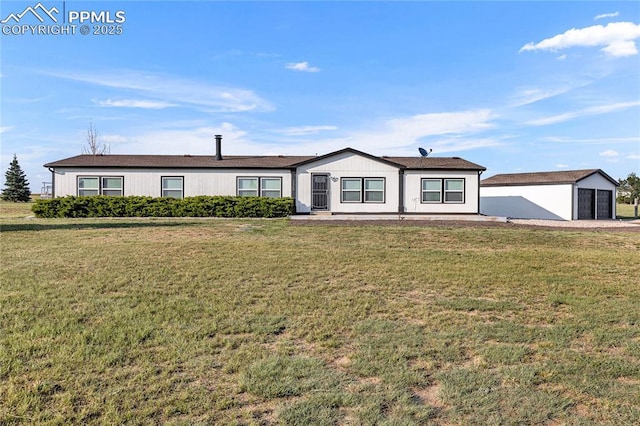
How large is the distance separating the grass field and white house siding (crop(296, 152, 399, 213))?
41.7 ft

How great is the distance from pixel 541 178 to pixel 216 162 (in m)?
19.3

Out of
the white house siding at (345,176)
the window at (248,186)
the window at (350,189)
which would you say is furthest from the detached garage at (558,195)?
the window at (248,186)

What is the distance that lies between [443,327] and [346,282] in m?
2.29

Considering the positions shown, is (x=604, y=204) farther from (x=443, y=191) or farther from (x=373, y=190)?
(x=373, y=190)

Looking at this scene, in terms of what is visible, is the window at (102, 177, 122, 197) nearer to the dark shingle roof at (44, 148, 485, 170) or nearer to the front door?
the dark shingle roof at (44, 148, 485, 170)

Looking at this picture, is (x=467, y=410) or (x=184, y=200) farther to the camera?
(x=184, y=200)

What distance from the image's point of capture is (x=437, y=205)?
2238cm

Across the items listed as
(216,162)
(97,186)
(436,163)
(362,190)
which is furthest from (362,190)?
(97,186)

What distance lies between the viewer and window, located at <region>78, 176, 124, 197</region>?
21.3 meters

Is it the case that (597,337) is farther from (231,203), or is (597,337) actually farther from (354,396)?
(231,203)

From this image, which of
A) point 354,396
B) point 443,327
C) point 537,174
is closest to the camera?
point 354,396

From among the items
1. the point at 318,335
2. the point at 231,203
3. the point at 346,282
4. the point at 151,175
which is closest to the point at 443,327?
the point at 318,335

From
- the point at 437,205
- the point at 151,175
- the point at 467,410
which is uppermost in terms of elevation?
the point at 151,175

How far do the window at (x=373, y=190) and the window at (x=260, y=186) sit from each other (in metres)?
4.53
